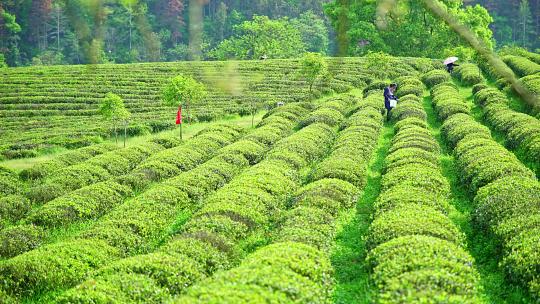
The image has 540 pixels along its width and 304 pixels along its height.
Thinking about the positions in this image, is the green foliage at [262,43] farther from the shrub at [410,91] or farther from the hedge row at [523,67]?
the shrub at [410,91]

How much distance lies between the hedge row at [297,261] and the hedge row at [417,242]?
0.98m

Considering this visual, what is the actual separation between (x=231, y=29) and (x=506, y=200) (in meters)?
29.8

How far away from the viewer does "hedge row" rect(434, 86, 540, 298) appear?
9586 millimetres

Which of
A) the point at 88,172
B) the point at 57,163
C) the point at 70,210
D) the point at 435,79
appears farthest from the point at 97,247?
the point at 435,79

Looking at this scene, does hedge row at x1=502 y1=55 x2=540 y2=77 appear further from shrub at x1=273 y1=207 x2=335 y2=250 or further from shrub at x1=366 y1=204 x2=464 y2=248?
shrub at x1=273 y1=207 x2=335 y2=250

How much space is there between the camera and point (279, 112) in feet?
107

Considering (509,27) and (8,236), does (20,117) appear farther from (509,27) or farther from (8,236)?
(509,27)

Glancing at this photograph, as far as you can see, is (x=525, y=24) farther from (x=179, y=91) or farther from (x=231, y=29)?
(x=179, y=91)

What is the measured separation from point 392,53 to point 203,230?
5741 centimetres

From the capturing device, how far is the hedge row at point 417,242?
806 cm

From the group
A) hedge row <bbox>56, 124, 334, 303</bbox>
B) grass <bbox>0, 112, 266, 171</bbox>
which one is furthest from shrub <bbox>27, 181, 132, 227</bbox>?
grass <bbox>0, 112, 266, 171</bbox>

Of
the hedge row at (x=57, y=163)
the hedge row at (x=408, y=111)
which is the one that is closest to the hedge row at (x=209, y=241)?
the hedge row at (x=57, y=163)

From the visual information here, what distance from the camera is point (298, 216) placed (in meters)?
13.0

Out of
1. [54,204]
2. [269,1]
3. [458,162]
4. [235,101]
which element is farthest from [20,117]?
[269,1]
